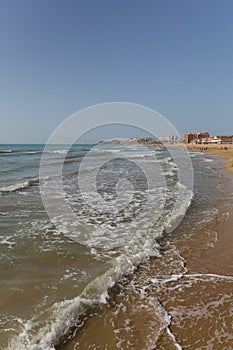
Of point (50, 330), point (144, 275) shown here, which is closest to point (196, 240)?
point (144, 275)

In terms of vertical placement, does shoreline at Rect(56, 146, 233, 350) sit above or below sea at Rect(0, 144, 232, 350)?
below

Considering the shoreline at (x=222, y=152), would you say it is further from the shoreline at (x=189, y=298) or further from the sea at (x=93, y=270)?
the shoreline at (x=189, y=298)

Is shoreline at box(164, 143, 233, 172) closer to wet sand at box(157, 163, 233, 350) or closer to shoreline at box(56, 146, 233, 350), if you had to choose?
wet sand at box(157, 163, 233, 350)

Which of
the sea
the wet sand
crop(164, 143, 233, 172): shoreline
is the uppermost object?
crop(164, 143, 233, 172): shoreline

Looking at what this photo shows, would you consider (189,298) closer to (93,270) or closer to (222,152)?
(93,270)

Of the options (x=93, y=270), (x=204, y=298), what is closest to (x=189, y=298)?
(x=204, y=298)

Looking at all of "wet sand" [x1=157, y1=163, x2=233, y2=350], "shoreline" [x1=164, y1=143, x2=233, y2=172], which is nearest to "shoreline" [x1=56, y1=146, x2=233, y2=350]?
"wet sand" [x1=157, y1=163, x2=233, y2=350]

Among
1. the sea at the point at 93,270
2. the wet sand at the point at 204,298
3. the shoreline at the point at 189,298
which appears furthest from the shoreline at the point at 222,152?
the shoreline at the point at 189,298

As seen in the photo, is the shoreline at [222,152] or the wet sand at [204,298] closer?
the wet sand at [204,298]

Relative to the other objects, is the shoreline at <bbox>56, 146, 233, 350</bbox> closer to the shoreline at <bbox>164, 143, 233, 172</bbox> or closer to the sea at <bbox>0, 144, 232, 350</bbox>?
the sea at <bbox>0, 144, 232, 350</bbox>

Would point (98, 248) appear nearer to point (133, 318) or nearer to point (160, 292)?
point (160, 292)

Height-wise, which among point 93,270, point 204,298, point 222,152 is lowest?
point 204,298

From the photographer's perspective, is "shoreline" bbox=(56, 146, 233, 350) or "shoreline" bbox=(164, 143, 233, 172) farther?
"shoreline" bbox=(164, 143, 233, 172)

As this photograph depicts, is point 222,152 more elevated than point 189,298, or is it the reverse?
point 222,152
